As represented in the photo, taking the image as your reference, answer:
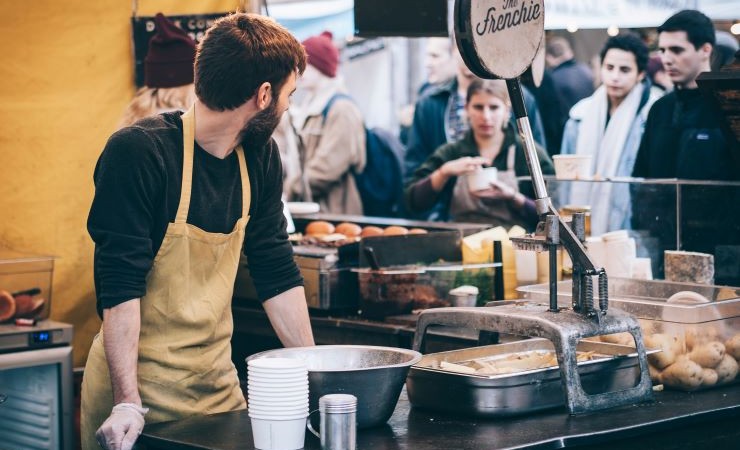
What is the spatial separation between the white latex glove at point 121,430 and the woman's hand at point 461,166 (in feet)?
10.3

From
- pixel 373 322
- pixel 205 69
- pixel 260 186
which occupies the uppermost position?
pixel 205 69

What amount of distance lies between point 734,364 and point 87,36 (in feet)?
9.74

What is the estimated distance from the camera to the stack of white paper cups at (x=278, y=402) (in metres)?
2.28

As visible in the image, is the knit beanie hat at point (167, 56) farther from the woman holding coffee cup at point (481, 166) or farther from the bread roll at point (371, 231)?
the woman holding coffee cup at point (481, 166)

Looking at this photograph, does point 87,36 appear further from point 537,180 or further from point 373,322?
point 537,180

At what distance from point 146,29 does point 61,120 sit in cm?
54

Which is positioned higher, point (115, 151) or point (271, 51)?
point (271, 51)

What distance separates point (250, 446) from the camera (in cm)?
238

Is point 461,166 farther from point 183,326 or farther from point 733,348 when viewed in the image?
point 183,326

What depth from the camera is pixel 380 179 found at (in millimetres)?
7164

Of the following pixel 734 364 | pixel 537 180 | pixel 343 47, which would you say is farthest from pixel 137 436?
pixel 343 47

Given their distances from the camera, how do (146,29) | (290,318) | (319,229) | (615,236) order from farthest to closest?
(319,229), (146,29), (615,236), (290,318)

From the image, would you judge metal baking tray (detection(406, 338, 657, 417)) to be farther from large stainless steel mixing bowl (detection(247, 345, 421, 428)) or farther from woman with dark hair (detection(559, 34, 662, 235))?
woman with dark hair (detection(559, 34, 662, 235))

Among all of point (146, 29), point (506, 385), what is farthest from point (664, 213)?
point (146, 29)
